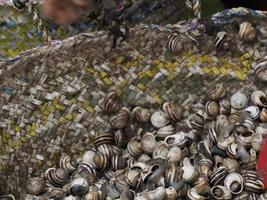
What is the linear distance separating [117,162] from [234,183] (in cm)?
47

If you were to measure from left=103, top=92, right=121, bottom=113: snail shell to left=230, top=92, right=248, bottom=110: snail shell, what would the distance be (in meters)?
0.44

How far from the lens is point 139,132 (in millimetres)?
2963

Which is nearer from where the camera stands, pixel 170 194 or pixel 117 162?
pixel 170 194

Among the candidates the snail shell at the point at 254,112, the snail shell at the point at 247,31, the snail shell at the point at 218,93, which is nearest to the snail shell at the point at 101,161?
the snail shell at the point at 218,93

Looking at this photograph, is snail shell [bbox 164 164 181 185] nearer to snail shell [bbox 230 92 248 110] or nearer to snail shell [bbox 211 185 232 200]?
snail shell [bbox 211 185 232 200]

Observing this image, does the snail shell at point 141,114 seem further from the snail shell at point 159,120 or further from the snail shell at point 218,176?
the snail shell at point 218,176

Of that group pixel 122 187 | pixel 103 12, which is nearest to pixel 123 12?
pixel 103 12

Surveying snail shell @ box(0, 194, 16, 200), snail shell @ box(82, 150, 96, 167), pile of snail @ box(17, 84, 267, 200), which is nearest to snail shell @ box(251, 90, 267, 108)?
pile of snail @ box(17, 84, 267, 200)

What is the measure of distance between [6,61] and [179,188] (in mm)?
806

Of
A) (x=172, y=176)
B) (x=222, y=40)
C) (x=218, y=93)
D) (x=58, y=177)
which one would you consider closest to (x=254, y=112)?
(x=218, y=93)

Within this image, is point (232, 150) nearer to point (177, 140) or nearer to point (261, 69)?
point (177, 140)

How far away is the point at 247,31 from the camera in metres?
2.82

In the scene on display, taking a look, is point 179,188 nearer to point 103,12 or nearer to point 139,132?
point 139,132

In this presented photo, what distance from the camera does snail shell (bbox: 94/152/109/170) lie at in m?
2.87
